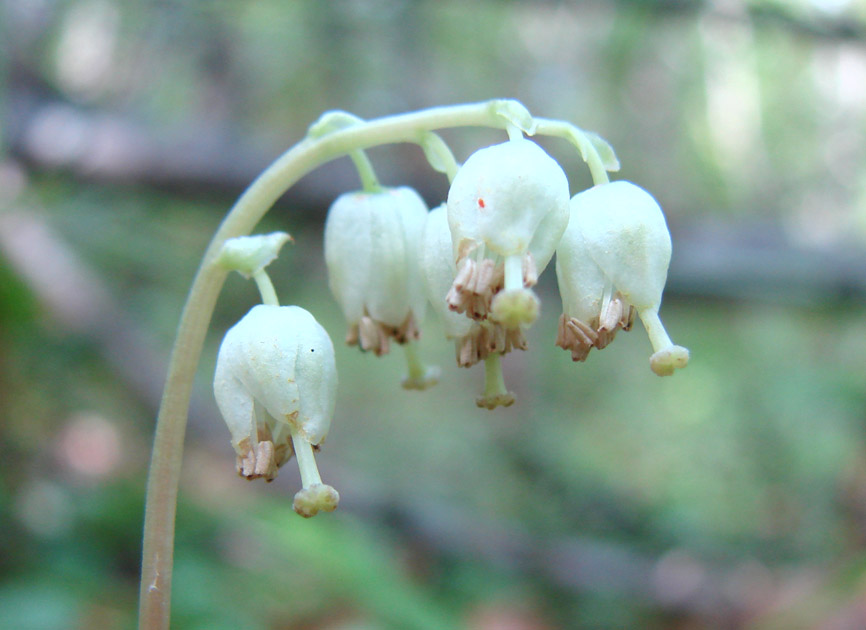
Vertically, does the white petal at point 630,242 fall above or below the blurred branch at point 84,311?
below

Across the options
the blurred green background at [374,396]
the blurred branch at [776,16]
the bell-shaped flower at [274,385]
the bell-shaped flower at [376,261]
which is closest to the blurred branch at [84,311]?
the blurred green background at [374,396]

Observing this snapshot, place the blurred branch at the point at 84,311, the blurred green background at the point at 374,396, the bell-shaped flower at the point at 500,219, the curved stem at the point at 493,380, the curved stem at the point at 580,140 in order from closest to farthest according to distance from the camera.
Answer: the bell-shaped flower at the point at 500,219 → the curved stem at the point at 580,140 → the curved stem at the point at 493,380 → the blurred green background at the point at 374,396 → the blurred branch at the point at 84,311

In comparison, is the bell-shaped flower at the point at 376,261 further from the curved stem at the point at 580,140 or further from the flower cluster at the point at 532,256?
the curved stem at the point at 580,140

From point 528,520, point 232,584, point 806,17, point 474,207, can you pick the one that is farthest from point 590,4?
point 474,207

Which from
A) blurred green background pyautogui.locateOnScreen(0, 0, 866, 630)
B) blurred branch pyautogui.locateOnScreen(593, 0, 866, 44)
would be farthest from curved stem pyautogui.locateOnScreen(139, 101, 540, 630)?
blurred branch pyautogui.locateOnScreen(593, 0, 866, 44)

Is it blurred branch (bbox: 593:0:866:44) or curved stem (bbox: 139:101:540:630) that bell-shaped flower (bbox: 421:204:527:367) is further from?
blurred branch (bbox: 593:0:866:44)

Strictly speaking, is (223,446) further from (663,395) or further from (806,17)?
(663,395)

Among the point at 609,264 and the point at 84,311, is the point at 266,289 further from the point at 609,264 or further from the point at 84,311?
the point at 84,311
